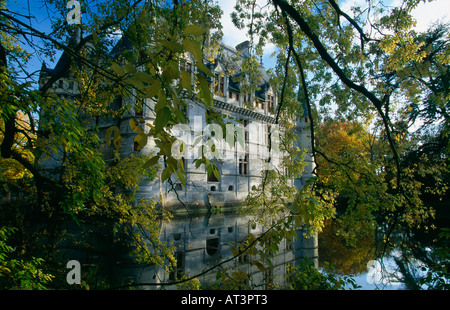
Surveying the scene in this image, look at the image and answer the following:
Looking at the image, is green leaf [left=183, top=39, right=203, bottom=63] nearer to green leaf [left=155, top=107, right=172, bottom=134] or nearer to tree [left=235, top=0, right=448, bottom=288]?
green leaf [left=155, top=107, right=172, bottom=134]

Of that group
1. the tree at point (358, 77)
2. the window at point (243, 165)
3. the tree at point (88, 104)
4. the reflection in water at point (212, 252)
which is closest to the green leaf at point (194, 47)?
the tree at point (88, 104)

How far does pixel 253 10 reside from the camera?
4.66 metres

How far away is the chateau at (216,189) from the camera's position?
25.5ft

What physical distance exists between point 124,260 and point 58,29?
6.61 m

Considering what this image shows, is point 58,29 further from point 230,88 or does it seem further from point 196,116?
point 230,88

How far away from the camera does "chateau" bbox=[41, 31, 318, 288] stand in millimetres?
7773

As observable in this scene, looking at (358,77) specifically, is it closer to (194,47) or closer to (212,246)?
(194,47)

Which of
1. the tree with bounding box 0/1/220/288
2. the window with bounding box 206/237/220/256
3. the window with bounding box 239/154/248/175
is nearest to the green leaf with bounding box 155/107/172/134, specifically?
the tree with bounding box 0/1/220/288

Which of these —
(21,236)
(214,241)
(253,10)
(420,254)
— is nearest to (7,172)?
(21,236)

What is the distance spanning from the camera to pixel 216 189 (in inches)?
742

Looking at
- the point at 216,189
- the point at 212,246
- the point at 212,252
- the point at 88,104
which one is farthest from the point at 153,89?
the point at 216,189

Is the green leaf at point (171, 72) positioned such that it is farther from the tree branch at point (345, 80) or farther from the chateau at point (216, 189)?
the chateau at point (216, 189)

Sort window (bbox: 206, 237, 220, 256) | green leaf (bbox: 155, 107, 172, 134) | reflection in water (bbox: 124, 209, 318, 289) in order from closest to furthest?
green leaf (bbox: 155, 107, 172, 134)
reflection in water (bbox: 124, 209, 318, 289)
window (bbox: 206, 237, 220, 256)

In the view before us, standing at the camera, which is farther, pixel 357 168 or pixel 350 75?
pixel 350 75
